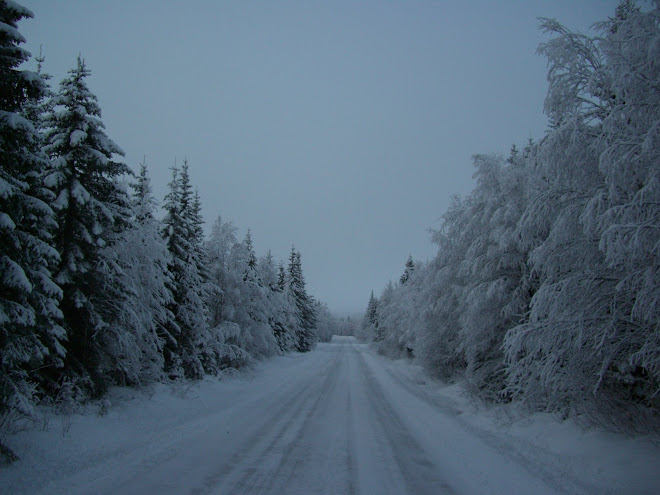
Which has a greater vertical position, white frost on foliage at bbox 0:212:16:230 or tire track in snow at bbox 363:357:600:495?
white frost on foliage at bbox 0:212:16:230

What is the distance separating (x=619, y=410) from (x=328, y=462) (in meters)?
5.83

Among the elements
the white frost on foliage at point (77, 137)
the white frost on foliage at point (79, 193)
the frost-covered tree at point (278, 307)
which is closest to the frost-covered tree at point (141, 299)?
the white frost on foliage at point (79, 193)

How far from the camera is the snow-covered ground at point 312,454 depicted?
5.75 metres

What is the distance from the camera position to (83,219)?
1032 cm

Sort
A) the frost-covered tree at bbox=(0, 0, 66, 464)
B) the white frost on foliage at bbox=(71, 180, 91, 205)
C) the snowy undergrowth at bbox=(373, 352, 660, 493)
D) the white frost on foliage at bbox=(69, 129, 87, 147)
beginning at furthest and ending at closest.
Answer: the white frost on foliage at bbox=(69, 129, 87, 147) → the white frost on foliage at bbox=(71, 180, 91, 205) → the frost-covered tree at bbox=(0, 0, 66, 464) → the snowy undergrowth at bbox=(373, 352, 660, 493)

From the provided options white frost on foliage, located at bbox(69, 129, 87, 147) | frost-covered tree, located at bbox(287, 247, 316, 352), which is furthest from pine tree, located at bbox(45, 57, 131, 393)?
frost-covered tree, located at bbox(287, 247, 316, 352)

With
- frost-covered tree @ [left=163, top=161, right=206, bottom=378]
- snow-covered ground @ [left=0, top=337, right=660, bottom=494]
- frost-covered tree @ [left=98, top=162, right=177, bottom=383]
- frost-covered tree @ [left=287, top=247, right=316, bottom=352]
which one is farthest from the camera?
frost-covered tree @ [left=287, top=247, right=316, bottom=352]

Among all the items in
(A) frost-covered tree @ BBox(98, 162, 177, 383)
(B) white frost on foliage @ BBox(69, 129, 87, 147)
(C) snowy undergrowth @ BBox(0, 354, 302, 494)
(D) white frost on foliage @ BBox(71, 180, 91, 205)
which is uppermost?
(B) white frost on foliage @ BBox(69, 129, 87, 147)

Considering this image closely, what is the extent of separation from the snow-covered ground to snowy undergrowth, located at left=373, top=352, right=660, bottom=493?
0.03 m

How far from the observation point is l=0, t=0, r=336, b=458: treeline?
6.43 metres

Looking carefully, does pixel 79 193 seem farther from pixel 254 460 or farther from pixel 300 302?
pixel 300 302

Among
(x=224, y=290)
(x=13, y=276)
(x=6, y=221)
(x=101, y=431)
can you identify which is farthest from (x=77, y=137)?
(x=224, y=290)

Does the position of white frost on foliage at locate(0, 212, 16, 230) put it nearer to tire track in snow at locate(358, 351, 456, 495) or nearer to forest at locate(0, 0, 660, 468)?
forest at locate(0, 0, 660, 468)

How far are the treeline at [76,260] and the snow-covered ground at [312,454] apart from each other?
39.9 inches
